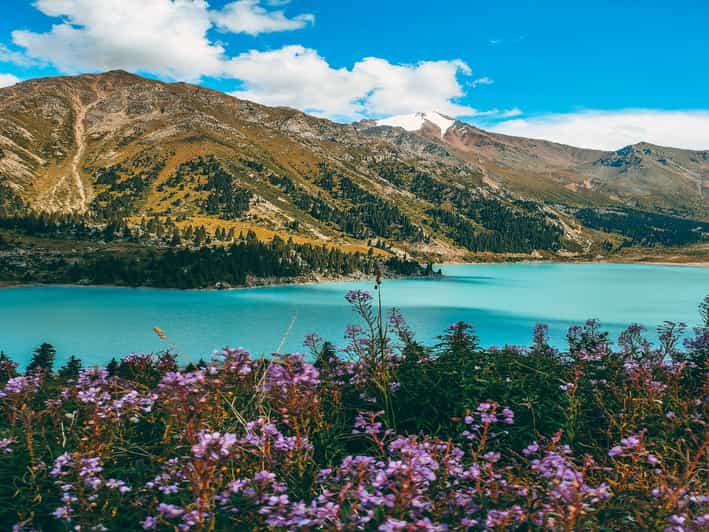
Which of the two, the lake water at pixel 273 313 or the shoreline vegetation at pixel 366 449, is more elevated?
the shoreline vegetation at pixel 366 449

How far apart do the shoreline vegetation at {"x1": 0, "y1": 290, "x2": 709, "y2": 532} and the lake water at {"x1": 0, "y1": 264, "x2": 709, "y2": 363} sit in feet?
131

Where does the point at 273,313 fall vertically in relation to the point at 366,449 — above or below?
below

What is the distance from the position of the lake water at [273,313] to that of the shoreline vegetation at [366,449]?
40.0m

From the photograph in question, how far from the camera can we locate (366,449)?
18.5ft

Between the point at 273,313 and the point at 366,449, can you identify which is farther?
the point at 273,313

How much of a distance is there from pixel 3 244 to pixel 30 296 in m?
48.8

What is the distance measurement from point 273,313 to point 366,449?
93.3m

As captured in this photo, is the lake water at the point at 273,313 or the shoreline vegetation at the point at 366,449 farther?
the lake water at the point at 273,313

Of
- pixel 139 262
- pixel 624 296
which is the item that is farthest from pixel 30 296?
pixel 624 296

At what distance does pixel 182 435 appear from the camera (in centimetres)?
507

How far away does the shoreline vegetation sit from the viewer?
3.49m

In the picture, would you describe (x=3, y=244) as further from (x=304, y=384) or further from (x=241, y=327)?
(x=304, y=384)

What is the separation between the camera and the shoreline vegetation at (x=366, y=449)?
349 cm

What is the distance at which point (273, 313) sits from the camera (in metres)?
97.0
